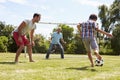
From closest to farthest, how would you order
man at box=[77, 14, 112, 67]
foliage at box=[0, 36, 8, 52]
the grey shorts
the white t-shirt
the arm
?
man at box=[77, 14, 112, 67] < the grey shorts < the arm < the white t-shirt < foliage at box=[0, 36, 8, 52]

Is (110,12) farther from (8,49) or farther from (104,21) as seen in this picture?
(8,49)

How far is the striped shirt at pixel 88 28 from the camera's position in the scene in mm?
11695

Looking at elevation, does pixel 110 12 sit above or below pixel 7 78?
above

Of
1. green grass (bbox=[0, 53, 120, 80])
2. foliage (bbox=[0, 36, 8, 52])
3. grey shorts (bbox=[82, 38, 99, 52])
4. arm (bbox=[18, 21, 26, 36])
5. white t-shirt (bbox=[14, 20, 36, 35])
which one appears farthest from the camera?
foliage (bbox=[0, 36, 8, 52])

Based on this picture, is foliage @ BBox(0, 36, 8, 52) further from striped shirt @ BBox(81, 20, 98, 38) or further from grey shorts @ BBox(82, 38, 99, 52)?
striped shirt @ BBox(81, 20, 98, 38)

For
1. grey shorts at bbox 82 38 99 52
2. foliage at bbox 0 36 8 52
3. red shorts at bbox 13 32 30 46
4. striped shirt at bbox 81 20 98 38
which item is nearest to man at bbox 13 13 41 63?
red shorts at bbox 13 32 30 46

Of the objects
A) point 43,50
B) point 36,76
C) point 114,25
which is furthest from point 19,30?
point 43,50

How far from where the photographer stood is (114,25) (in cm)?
7156

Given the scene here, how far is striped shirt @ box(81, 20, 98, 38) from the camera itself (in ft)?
38.4

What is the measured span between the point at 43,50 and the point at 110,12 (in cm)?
2040

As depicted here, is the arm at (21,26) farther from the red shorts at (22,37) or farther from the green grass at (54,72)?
the green grass at (54,72)

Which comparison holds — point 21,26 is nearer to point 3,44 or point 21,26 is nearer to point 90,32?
point 90,32

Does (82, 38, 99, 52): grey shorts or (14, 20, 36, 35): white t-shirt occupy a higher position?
(14, 20, 36, 35): white t-shirt

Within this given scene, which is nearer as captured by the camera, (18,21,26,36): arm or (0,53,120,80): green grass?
(0,53,120,80): green grass
